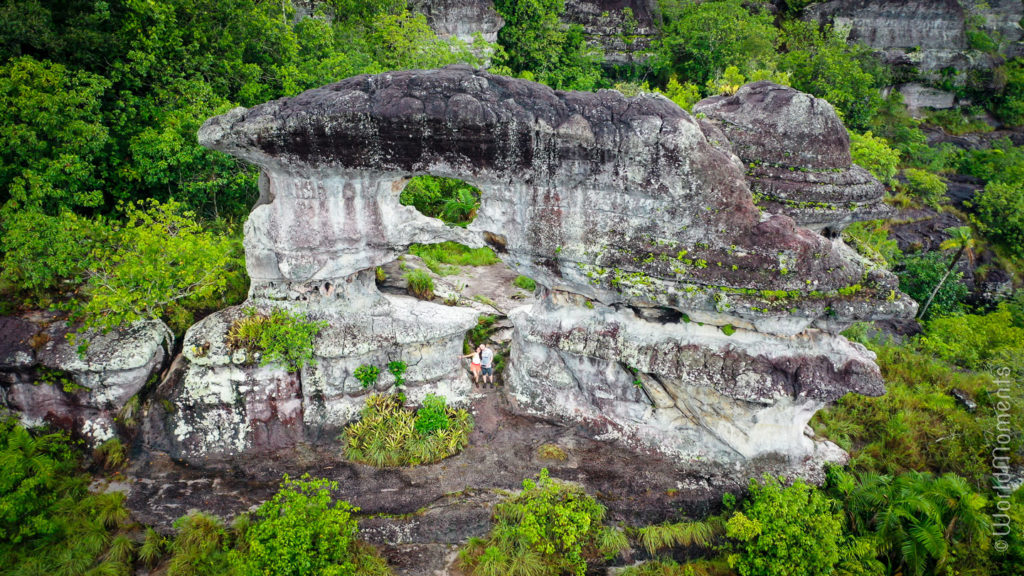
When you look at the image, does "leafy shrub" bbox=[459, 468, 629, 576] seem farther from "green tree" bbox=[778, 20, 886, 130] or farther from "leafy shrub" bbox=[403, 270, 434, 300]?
"green tree" bbox=[778, 20, 886, 130]

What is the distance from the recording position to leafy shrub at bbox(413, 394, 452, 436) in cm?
1352

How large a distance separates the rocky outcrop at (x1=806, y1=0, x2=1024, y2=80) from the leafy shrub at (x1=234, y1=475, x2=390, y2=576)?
37.1 metres

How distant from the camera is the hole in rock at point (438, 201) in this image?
2089cm

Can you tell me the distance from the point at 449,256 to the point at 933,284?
22949 mm

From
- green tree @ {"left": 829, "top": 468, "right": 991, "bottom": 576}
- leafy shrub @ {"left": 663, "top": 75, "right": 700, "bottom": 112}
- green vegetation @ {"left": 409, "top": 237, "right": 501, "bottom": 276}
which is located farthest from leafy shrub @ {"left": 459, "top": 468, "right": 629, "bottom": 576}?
leafy shrub @ {"left": 663, "top": 75, "right": 700, "bottom": 112}

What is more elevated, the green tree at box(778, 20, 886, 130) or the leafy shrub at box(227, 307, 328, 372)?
the green tree at box(778, 20, 886, 130)

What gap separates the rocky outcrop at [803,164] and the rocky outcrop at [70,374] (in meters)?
16.2

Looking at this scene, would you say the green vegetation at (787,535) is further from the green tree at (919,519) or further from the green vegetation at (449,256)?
the green vegetation at (449,256)

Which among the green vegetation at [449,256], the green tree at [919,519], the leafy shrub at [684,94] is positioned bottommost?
the green tree at [919,519]

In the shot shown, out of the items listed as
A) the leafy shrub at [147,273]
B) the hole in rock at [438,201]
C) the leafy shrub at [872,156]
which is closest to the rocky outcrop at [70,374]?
the leafy shrub at [147,273]

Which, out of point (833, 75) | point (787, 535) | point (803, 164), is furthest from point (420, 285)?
point (833, 75)

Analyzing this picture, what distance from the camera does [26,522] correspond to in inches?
414

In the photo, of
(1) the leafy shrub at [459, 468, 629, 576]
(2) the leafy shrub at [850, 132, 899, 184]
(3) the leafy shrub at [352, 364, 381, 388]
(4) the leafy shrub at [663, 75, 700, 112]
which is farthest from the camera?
(4) the leafy shrub at [663, 75, 700, 112]

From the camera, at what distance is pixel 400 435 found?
1329 cm
